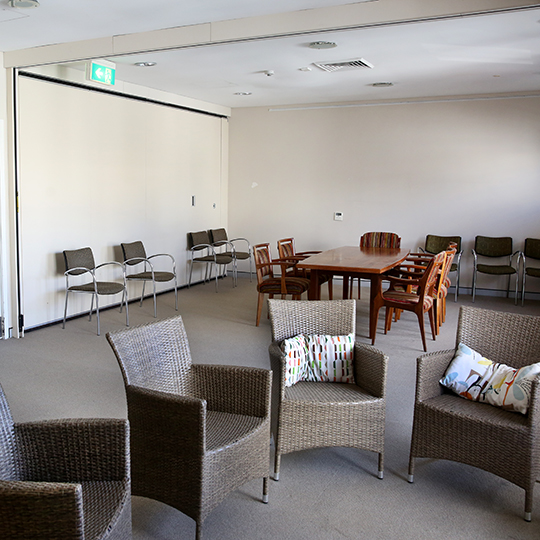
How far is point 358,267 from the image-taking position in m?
5.48

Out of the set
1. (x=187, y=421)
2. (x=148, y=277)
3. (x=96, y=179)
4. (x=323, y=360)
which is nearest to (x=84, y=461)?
(x=187, y=421)

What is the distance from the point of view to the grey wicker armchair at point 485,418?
2.62m

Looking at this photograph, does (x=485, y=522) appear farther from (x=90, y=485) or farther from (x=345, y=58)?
(x=345, y=58)

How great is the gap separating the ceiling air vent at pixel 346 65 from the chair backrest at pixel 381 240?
2441 mm

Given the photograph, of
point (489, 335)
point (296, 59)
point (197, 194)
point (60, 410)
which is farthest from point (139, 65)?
point (489, 335)

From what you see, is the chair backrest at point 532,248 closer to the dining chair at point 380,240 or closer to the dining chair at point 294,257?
the dining chair at point 380,240

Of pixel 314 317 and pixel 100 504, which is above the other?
A: pixel 314 317

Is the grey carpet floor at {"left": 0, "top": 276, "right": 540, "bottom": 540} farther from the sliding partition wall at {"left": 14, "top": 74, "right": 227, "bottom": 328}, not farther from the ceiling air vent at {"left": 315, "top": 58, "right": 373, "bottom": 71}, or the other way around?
the ceiling air vent at {"left": 315, "top": 58, "right": 373, "bottom": 71}

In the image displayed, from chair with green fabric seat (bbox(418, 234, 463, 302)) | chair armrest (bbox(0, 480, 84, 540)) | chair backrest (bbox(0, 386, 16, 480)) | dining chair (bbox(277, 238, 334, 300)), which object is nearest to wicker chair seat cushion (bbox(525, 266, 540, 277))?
chair with green fabric seat (bbox(418, 234, 463, 302))

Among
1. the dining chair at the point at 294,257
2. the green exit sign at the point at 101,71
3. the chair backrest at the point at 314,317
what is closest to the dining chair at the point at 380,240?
the dining chair at the point at 294,257

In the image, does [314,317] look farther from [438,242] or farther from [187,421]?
[438,242]

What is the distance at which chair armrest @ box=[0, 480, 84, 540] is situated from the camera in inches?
58.0

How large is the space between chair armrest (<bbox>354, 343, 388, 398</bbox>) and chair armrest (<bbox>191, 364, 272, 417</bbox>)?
0.65 m

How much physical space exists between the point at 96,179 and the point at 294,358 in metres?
4.40
